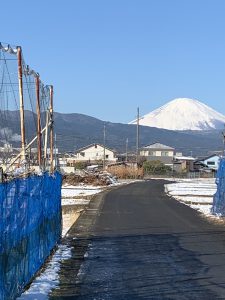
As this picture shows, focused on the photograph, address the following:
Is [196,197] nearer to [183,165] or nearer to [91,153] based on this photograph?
[183,165]

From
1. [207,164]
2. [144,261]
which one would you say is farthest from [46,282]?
[207,164]

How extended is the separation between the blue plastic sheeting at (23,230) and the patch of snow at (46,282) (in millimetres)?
137

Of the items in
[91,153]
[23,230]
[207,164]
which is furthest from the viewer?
[91,153]

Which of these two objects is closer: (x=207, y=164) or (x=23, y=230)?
(x=23, y=230)

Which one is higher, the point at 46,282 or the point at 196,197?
the point at 196,197

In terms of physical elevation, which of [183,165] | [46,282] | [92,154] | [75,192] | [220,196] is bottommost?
[46,282]

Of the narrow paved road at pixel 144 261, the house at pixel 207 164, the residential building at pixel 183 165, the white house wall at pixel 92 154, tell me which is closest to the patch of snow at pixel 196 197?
the narrow paved road at pixel 144 261

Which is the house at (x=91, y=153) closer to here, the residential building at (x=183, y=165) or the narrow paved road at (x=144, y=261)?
the residential building at (x=183, y=165)

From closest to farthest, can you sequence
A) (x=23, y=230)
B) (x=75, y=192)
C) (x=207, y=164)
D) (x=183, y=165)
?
(x=23, y=230) → (x=75, y=192) → (x=207, y=164) → (x=183, y=165)

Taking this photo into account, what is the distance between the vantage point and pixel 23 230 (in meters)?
8.36

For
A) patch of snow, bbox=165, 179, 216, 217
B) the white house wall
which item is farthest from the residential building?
patch of snow, bbox=165, 179, 216, 217

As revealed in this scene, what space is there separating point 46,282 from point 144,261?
2.71 meters

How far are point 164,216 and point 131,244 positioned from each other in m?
8.49

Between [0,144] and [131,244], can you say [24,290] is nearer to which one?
[0,144]
